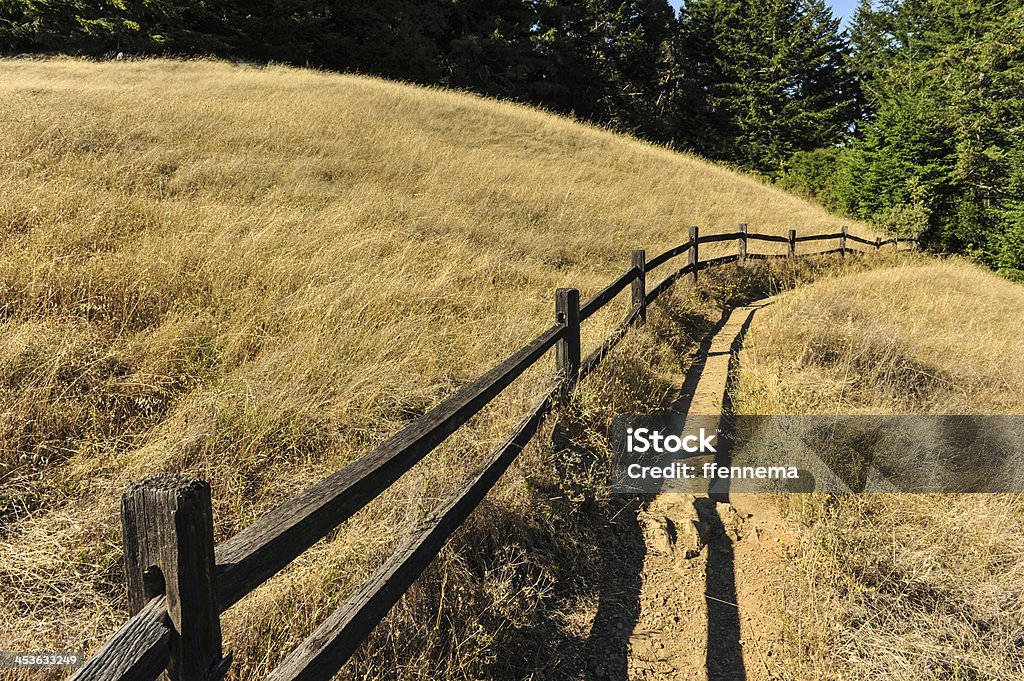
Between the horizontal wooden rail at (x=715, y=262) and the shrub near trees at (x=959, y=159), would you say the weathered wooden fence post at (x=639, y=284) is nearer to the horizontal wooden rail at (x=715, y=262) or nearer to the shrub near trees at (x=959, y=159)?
the horizontal wooden rail at (x=715, y=262)

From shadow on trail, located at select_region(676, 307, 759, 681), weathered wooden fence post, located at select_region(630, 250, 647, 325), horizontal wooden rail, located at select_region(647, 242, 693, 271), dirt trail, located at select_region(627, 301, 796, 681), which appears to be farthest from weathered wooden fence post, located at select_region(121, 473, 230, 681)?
horizontal wooden rail, located at select_region(647, 242, 693, 271)

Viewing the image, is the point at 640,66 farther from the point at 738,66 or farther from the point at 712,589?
the point at 712,589

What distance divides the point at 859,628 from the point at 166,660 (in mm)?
3218

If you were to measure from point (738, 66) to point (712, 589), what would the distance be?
45844mm

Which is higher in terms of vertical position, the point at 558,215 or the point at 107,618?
the point at 558,215

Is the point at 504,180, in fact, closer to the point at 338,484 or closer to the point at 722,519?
the point at 722,519

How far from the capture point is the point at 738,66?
41.5 meters

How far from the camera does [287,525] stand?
5.74 ft

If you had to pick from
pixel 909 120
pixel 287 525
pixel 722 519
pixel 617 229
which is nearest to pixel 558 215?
pixel 617 229

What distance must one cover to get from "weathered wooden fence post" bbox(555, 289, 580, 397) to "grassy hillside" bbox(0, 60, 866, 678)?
14.1 inches

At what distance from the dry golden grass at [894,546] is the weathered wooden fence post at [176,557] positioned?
9.31 feet

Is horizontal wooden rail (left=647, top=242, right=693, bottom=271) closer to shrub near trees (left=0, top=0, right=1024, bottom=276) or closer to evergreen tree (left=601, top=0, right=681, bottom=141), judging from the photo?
shrub near trees (left=0, top=0, right=1024, bottom=276)

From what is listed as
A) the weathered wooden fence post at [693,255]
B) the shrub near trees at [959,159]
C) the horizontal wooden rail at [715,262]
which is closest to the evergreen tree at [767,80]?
the shrub near trees at [959,159]

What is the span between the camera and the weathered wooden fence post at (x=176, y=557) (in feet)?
4.54
